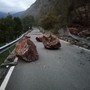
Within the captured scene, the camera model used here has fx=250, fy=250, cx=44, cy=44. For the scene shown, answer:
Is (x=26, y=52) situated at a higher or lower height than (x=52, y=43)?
higher

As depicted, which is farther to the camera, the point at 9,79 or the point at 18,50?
the point at 18,50

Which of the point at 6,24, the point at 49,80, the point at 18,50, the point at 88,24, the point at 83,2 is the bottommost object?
the point at 6,24

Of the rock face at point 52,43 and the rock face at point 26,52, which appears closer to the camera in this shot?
the rock face at point 26,52

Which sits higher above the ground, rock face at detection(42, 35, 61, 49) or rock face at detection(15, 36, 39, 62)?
rock face at detection(15, 36, 39, 62)

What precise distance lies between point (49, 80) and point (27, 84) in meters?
0.78

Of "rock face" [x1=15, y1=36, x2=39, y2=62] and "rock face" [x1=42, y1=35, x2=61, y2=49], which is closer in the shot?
"rock face" [x1=15, y1=36, x2=39, y2=62]

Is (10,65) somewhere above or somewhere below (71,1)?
above

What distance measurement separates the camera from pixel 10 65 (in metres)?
11.1

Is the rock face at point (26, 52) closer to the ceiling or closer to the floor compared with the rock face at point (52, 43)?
closer to the ceiling

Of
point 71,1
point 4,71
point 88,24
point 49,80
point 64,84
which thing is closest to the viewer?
point 64,84

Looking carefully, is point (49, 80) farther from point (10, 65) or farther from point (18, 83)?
point (10, 65)

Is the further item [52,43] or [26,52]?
[52,43]

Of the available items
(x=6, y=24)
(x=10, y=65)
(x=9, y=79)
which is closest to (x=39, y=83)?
(x=9, y=79)

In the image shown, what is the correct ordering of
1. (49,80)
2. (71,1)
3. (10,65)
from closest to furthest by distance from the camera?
1. (49,80)
2. (10,65)
3. (71,1)
